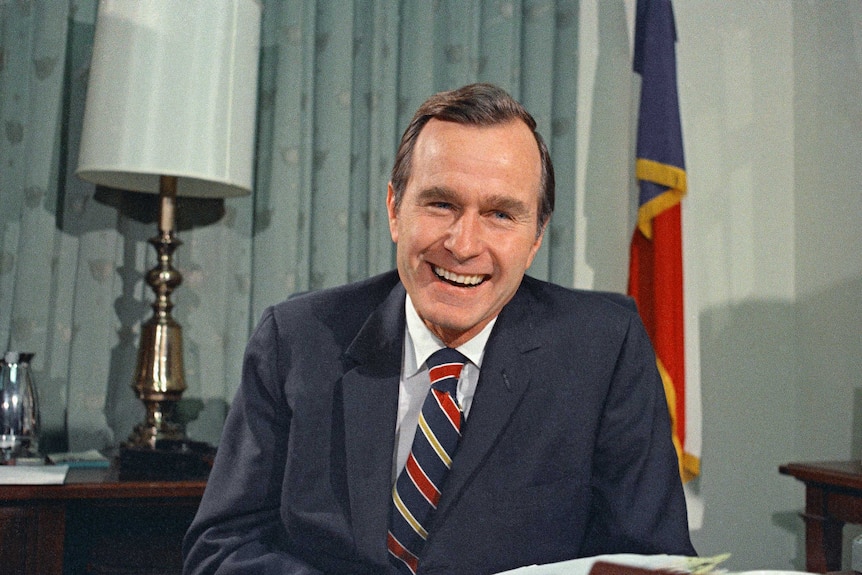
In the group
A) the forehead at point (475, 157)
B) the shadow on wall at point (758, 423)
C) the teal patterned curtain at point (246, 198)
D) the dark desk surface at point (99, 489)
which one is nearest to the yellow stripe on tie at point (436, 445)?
the forehead at point (475, 157)

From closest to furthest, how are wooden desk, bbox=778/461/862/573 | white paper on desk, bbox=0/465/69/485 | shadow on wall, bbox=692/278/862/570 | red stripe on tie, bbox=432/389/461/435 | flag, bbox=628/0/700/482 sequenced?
red stripe on tie, bbox=432/389/461/435 → white paper on desk, bbox=0/465/69/485 → wooden desk, bbox=778/461/862/573 → flag, bbox=628/0/700/482 → shadow on wall, bbox=692/278/862/570

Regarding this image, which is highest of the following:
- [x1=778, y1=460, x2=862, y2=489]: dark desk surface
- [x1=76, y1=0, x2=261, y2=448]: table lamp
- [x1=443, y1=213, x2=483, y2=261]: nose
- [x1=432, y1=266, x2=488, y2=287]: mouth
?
[x1=76, y1=0, x2=261, y2=448]: table lamp

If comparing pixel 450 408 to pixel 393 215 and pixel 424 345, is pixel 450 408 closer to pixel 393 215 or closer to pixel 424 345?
pixel 424 345

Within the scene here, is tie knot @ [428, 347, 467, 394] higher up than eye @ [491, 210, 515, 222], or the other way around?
eye @ [491, 210, 515, 222]

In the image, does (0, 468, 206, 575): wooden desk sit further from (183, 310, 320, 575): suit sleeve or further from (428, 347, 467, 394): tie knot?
(428, 347, 467, 394): tie knot

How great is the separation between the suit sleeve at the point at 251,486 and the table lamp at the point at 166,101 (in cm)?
82

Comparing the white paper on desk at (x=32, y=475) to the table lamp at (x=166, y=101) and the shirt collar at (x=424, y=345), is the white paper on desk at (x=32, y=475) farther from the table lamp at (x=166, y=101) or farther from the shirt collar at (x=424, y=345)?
the shirt collar at (x=424, y=345)

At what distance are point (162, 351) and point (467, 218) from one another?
1.19 metres

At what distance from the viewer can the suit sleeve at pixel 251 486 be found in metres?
1.15

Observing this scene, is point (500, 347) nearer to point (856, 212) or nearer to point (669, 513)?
point (669, 513)

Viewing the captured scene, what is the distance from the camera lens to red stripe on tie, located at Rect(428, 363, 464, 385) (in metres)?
1.29

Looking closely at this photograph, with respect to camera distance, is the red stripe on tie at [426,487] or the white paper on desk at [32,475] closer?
the red stripe on tie at [426,487]

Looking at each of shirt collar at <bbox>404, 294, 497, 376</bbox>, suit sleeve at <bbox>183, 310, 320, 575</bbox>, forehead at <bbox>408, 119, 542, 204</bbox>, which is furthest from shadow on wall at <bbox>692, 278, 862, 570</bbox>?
suit sleeve at <bbox>183, 310, 320, 575</bbox>

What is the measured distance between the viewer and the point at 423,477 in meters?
1.23
